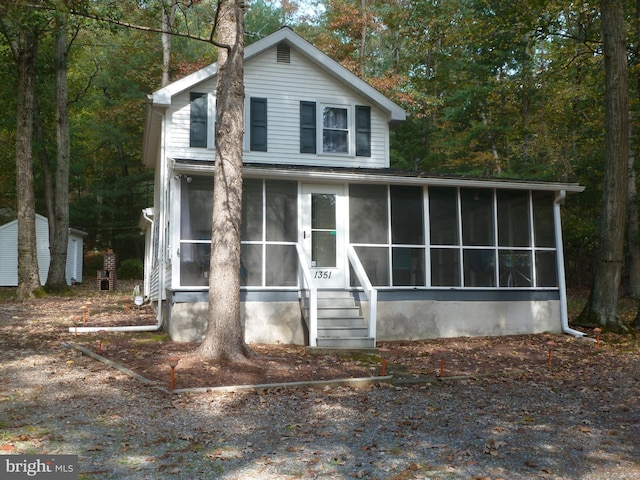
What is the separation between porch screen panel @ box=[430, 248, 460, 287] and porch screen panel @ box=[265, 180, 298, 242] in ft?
10.3

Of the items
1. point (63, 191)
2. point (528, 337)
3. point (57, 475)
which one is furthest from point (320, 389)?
point (63, 191)

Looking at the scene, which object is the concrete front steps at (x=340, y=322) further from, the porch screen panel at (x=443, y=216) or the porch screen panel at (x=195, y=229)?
the porch screen panel at (x=443, y=216)

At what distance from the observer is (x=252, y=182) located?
11617 mm

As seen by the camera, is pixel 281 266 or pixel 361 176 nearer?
pixel 281 266

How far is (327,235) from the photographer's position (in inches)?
481

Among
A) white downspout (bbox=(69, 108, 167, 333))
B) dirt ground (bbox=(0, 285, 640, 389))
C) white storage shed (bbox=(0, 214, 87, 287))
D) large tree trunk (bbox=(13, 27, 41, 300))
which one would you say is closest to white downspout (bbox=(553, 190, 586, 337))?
dirt ground (bbox=(0, 285, 640, 389))

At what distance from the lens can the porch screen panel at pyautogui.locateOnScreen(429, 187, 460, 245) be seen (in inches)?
500

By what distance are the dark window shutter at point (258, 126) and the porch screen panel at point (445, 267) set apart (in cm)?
502

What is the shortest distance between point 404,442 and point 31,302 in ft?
49.7

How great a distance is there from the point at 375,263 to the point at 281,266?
6.75ft

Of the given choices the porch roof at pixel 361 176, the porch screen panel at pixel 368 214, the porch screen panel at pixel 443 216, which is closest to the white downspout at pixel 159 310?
the porch roof at pixel 361 176

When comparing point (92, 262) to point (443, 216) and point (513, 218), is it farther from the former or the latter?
point (513, 218)

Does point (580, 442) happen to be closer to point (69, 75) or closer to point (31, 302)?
point (31, 302)

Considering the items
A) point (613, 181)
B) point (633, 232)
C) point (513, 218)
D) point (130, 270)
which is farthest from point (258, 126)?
point (130, 270)
